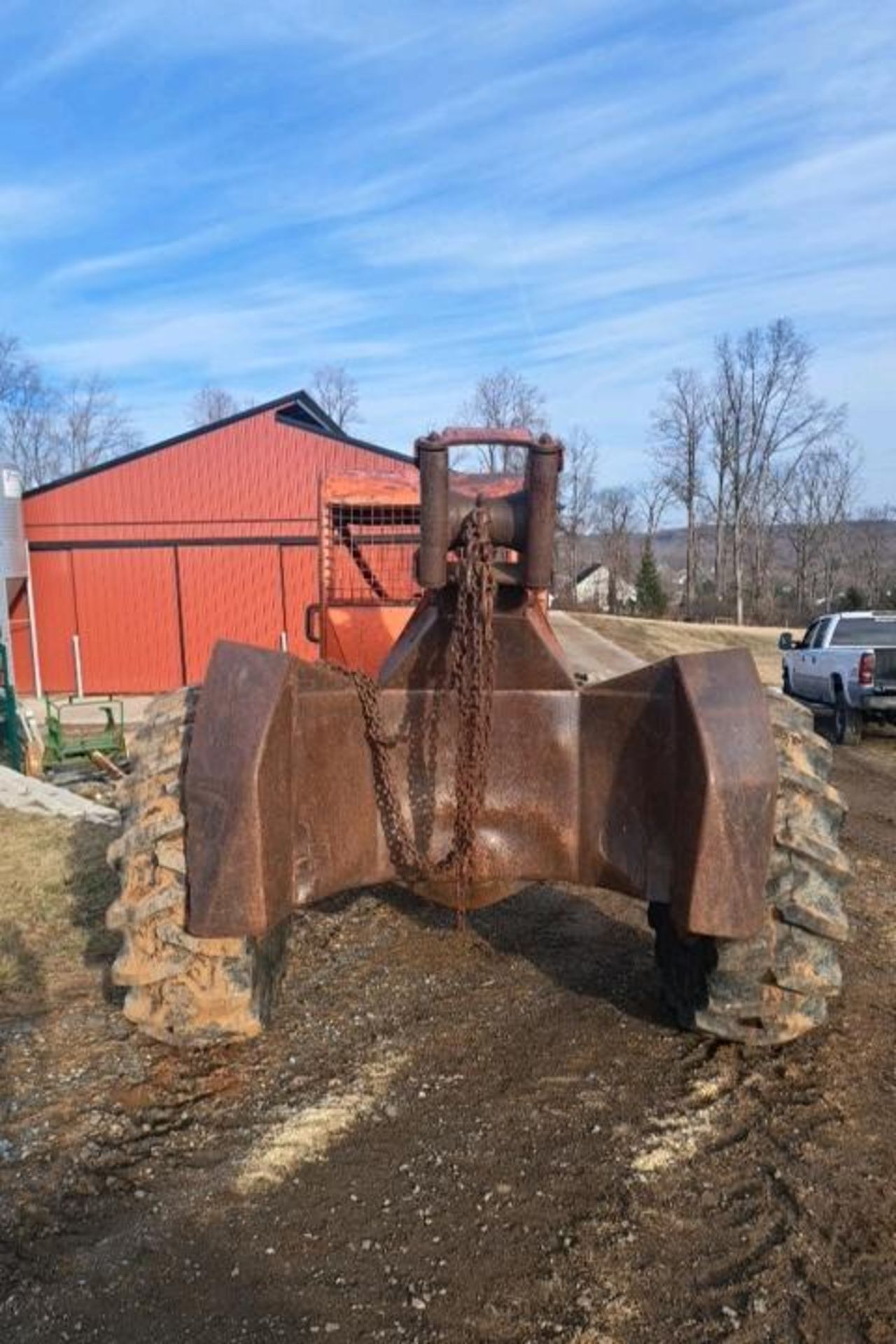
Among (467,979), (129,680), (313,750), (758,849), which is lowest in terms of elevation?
(129,680)

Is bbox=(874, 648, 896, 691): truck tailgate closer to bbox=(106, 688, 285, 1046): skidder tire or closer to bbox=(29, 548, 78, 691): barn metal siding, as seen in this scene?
bbox=(106, 688, 285, 1046): skidder tire

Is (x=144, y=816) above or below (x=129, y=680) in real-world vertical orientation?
above

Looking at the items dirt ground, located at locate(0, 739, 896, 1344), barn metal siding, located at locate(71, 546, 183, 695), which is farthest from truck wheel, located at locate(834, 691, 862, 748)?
barn metal siding, located at locate(71, 546, 183, 695)

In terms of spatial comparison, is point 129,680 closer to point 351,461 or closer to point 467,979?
point 351,461

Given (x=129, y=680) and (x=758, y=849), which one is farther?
(x=129, y=680)

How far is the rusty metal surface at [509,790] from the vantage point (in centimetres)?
338

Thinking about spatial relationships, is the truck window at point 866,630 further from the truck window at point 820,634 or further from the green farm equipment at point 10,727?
the green farm equipment at point 10,727

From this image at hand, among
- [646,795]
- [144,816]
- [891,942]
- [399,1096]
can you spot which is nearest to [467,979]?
[399,1096]

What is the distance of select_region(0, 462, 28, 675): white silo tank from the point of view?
20.6 meters

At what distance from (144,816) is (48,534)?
2086 cm

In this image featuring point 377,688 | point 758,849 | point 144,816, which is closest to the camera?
point 758,849

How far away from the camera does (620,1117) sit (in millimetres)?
3527

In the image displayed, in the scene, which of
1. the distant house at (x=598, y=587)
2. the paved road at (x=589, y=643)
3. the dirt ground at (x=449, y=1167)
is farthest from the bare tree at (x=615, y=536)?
the dirt ground at (x=449, y=1167)

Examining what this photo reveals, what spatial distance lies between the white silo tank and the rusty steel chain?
58.0ft
